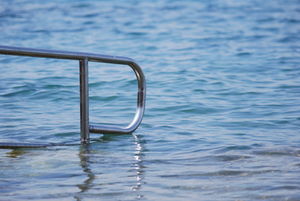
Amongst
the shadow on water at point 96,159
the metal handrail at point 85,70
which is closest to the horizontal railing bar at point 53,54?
the metal handrail at point 85,70

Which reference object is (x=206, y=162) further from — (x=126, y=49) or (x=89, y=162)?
(x=126, y=49)

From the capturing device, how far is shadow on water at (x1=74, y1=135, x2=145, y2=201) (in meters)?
4.21

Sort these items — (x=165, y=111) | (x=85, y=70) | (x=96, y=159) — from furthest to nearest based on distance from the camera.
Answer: (x=165, y=111) → (x=85, y=70) → (x=96, y=159)

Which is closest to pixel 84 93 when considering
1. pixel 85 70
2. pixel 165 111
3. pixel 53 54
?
pixel 85 70

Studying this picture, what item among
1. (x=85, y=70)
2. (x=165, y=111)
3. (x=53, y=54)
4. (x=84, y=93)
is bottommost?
(x=165, y=111)

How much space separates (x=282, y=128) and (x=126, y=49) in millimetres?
6179

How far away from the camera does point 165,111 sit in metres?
7.19

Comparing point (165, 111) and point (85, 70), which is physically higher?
point (85, 70)

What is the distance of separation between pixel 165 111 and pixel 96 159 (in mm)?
2257

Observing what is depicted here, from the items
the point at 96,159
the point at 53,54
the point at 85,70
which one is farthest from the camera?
the point at 85,70

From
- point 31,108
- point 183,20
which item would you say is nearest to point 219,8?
point 183,20

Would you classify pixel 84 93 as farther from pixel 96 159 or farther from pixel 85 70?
pixel 96 159

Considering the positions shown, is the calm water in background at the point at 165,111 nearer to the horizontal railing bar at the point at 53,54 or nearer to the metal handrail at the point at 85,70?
the metal handrail at the point at 85,70

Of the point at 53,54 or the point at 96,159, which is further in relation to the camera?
the point at 96,159
